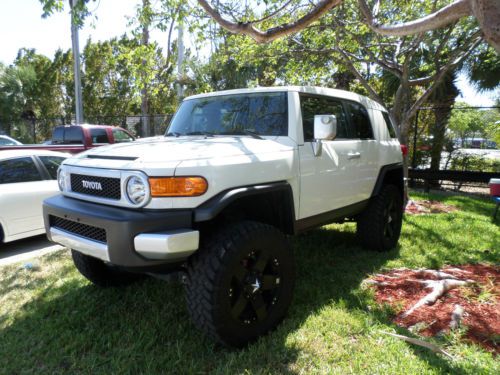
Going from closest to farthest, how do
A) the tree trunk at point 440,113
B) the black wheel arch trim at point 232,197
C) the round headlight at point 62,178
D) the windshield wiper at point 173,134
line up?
the black wheel arch trim at point 232,197
the round headlight at point 62,178
the windshield wiper at point 173,134
the tree trunk at point 440,113

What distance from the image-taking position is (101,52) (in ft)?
74.8

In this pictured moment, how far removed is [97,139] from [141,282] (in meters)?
6.72

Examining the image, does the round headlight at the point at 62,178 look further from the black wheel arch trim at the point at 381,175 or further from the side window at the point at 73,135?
the side window at the point at 73,135

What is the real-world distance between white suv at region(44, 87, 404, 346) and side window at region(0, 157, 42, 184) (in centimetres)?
243

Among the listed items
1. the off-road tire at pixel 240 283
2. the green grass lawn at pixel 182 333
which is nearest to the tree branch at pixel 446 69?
the green grass lawn at pixel 182 333

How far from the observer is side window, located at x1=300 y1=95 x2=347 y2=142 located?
3492mm

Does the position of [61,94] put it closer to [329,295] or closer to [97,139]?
[97,139]

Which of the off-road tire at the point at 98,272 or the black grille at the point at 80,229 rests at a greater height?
the black grille at the point at 80,229

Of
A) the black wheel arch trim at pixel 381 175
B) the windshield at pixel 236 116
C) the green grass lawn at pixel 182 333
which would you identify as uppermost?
the windshield at pixel 236 116

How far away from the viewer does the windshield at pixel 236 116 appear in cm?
343

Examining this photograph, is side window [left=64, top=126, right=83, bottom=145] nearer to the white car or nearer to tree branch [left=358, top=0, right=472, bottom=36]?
the white car

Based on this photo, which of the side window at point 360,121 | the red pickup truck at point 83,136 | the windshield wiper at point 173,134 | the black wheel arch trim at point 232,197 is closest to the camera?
the black wheel arch trim at point 232,197

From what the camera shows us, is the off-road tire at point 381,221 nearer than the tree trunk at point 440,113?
Yes

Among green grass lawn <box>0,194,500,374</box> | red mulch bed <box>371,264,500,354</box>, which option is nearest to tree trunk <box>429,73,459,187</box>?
green grass lawn <box>0,194,500,374</box>
